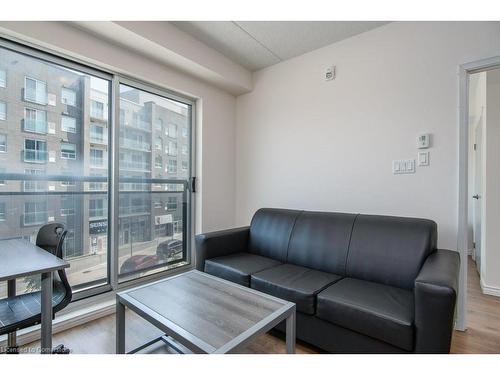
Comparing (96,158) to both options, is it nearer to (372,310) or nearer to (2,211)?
(2,211)

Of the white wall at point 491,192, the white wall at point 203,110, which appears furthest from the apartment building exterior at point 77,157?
the white wall at point 491,192

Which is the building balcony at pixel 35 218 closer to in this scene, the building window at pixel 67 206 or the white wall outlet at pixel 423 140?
the building window at pixel 67 206

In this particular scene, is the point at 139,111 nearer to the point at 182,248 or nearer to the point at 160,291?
the point at 182,248

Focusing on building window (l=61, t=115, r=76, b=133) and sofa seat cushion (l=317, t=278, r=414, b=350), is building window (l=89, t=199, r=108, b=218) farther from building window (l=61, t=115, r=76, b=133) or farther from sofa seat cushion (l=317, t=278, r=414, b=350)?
sofa seat cushion (l=317, t=278, r=414, b=350)

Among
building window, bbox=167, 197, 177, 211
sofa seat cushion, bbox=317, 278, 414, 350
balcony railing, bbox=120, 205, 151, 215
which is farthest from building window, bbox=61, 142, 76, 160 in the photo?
sofa seat cushion, bbox=317, 278, 414, 350

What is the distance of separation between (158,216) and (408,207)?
95.6 inches

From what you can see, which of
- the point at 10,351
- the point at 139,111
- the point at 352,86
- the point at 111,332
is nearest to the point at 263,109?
the point at 352,86

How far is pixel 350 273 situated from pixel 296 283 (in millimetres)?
495

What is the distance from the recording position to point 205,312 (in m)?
1.31

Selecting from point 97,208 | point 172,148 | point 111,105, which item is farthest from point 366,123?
point 97,208

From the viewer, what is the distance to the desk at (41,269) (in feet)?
3.89

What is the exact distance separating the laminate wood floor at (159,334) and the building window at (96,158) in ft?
4.32

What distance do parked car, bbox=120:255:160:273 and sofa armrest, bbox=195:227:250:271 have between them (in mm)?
654

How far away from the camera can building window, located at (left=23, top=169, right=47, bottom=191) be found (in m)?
1.91
